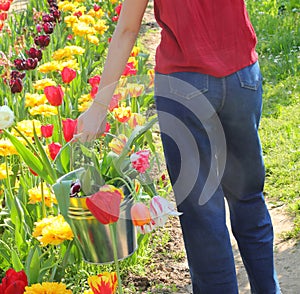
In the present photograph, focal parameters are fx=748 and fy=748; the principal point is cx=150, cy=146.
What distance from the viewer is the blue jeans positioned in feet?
6.42

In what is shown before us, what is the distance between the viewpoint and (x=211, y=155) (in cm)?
202

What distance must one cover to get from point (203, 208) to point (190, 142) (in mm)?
187

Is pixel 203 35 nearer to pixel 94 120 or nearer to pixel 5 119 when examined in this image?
pixel 94 120

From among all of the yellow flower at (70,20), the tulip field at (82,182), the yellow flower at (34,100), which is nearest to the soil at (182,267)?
the tulip field at (82,182)

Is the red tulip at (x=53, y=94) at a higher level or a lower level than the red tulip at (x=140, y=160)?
higher

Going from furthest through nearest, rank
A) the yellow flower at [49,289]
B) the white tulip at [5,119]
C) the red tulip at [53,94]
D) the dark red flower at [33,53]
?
the dark red flower at [33,53], the red tulip at [53,94], the white tulip at [5,119], the yellow flower at [49,289]

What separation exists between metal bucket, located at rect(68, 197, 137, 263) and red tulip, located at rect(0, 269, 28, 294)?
1.35ft

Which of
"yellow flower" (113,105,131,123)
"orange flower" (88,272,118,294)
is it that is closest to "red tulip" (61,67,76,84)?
"yellow flower" (113,105,131,123)

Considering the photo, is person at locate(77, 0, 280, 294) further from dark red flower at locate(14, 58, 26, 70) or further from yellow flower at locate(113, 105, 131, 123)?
dark red flower at locate(14, 58, 26, 70)

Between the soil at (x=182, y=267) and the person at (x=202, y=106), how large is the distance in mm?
637

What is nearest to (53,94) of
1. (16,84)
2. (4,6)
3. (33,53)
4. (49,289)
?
(16,84)

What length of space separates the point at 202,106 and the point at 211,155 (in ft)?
0.48

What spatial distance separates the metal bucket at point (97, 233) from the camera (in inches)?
89.2

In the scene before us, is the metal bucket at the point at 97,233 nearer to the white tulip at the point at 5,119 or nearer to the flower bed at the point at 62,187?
the flower bed at the point at 62,187
